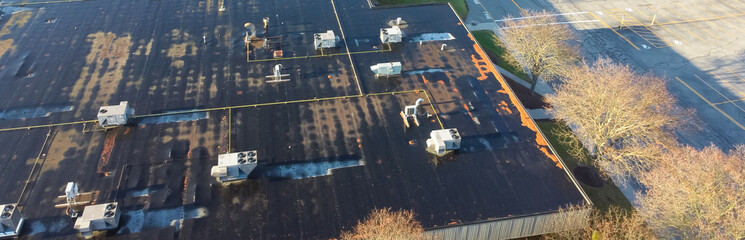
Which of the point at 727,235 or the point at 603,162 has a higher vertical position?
the point at 727,235

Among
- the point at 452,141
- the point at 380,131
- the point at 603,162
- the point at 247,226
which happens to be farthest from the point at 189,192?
the point at 603,162

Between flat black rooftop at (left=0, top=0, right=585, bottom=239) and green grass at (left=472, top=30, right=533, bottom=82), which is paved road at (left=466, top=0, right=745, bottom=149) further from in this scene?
flat black rooftop at (left=0, top=0, right=585, bottom=239)

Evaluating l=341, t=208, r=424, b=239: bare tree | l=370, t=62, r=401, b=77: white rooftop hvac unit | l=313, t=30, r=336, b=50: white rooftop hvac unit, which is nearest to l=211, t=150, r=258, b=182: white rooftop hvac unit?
l=341, t=208, r=424, b=239: bare tree

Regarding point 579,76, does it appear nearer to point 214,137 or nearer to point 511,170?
point 511,170

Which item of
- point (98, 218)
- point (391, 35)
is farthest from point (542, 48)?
point (98, 218)

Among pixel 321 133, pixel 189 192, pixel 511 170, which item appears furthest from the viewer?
pixel 321 133

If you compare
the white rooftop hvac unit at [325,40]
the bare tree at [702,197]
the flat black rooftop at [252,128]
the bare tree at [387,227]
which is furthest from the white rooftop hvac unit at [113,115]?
the bare tree at [702,197]
